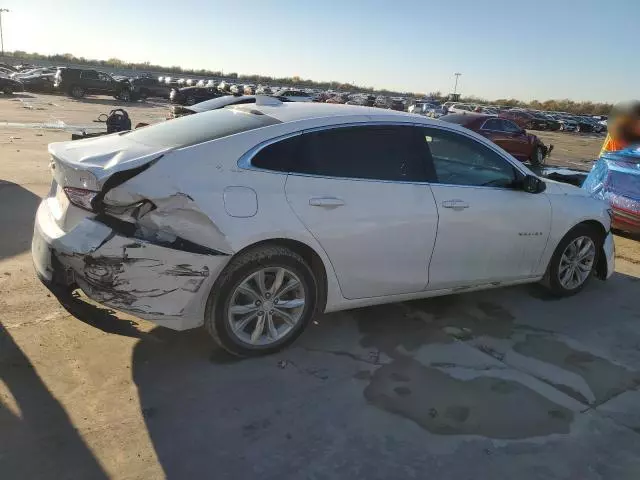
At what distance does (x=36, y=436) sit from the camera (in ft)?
8.81

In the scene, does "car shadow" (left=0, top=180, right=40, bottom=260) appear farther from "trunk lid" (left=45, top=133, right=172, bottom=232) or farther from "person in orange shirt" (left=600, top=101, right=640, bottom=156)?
"person in orange shirt" (left=600, top=101, right=640, bottom=156)

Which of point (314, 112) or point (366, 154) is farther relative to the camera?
point (314, 112)

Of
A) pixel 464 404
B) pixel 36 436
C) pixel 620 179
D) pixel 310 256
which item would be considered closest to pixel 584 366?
pixel 464 404

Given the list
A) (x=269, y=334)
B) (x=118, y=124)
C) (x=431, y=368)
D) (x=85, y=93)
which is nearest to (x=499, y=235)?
(x=431, y=368)

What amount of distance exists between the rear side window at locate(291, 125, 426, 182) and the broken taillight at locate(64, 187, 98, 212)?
1246 mm

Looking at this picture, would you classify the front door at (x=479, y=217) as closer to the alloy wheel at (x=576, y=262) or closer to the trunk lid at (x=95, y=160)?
the alloy wheel at (x=576, y=262)

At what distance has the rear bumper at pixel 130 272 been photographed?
10.1 feet

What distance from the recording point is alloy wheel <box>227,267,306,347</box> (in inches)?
135

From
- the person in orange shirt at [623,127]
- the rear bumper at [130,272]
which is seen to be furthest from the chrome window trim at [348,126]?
the person in orange shirt at [623,127]

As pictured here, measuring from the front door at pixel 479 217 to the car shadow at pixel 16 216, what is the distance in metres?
3.96

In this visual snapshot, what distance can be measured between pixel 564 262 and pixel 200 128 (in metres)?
3.50

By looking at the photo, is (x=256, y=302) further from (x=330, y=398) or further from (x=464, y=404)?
(x=464, y=404)

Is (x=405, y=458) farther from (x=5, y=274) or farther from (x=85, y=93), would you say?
(x=85, y=93)

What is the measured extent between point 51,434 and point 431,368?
2.31 meters
